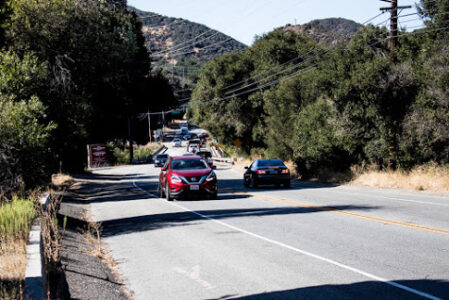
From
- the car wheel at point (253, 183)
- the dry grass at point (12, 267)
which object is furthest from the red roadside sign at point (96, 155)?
the dry grass at point (12, 267)

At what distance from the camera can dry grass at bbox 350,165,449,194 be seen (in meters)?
22.1

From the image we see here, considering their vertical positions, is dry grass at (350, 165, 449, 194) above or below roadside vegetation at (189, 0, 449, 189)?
below

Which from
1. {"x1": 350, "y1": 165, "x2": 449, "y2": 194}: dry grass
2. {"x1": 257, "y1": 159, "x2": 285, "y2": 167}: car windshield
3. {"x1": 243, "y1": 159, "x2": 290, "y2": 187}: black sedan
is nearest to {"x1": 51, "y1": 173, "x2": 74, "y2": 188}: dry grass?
{"x1": 243, "y1": 159, "x2": 290, "y2": 187}: black sedan

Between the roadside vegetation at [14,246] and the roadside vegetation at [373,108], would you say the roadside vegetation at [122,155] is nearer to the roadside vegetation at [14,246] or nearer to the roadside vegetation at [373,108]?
the roadside vegetation at [373,108]

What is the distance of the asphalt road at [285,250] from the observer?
23.7 ft

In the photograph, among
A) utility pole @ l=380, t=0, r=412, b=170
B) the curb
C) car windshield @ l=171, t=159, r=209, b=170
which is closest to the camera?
the curb

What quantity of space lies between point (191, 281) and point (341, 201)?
12.0 metres

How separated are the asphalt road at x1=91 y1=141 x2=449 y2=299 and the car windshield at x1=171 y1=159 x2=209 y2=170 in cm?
363

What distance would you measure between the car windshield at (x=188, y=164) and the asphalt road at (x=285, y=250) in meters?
3.63

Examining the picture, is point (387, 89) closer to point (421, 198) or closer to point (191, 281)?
point (421, 198)

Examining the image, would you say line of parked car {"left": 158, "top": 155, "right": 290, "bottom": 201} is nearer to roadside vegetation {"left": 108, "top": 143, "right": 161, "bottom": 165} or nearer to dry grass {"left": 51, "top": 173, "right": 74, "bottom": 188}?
dry grass {"left": 51, "top": 173, "right": 74, "bottom": 188}

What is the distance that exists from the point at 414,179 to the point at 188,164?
980 centimetres

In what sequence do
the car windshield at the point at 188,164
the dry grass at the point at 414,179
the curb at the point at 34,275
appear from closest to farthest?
1. the curb at the point at 34,275
2. the car windshield at the point at 188,164
3. the dry grass at the point at 414,179

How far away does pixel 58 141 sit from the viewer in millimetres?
24062
